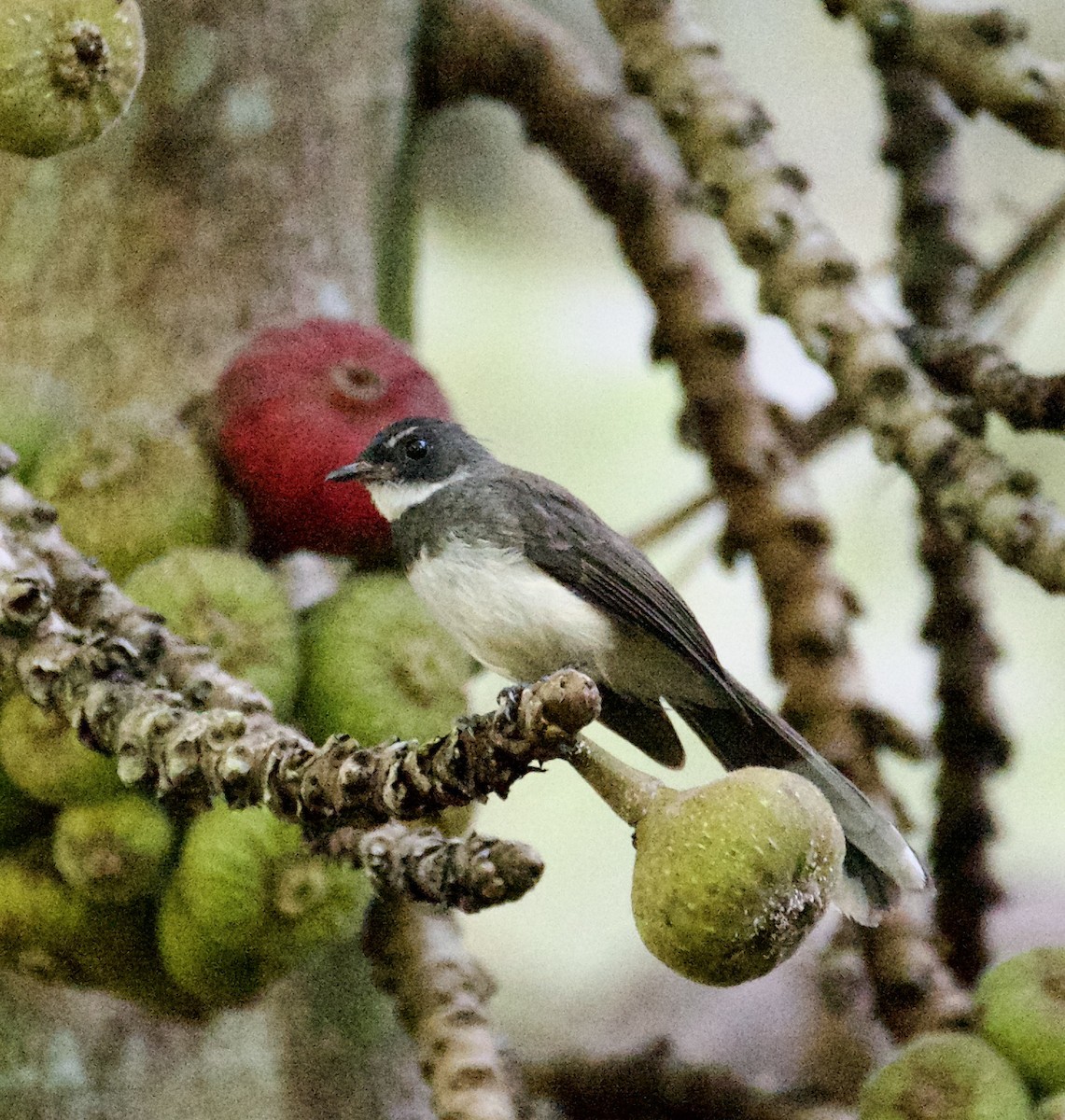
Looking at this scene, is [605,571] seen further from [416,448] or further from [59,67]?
[59,67]

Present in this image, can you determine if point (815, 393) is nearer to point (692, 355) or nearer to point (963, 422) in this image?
point (692, 355)

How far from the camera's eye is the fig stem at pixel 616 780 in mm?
382

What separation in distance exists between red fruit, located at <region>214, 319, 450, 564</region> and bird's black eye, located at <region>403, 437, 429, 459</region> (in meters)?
0.03

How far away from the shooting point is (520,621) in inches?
22.1

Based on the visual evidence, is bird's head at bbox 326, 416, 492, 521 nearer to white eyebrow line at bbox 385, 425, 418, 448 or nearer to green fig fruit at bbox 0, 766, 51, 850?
white eyebrow line at bbox 385, 425, 418, 448

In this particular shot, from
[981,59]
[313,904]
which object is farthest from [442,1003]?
[981,59]

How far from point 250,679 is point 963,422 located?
12.7 inches

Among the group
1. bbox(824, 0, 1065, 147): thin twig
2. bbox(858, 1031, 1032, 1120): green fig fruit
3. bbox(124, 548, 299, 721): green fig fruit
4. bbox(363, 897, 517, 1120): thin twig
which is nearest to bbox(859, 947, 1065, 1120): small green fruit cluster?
bbox(858, 1031, 1032, 1120): green fig fruit

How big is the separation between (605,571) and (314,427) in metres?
→ 0.17

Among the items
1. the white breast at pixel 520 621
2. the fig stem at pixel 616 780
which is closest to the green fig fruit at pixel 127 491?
the white breast at pixel 520 621

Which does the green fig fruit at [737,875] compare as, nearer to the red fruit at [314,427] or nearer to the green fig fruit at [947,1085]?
the green fig fruit at [947,1085]

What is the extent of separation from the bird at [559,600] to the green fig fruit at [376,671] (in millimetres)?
22

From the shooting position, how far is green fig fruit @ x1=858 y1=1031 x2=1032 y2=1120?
49cm

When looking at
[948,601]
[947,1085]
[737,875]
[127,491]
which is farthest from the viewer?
[948,601]
